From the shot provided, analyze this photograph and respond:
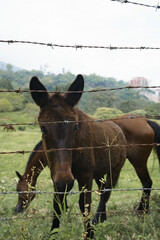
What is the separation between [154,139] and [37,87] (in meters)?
3.56

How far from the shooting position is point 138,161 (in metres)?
5.12

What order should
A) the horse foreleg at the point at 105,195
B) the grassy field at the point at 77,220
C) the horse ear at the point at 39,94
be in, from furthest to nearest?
the horse foreleg at the point at 105,195 → the horse ear at the point at 39,94 → the grassy field at the point at 77,220

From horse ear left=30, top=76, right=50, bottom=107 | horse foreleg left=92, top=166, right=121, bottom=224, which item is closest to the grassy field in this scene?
horse foreleg left=92, top=166, right=121, bottom=224

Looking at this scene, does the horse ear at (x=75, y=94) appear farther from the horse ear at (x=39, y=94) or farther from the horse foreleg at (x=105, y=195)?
the horse foreleg at (x=105, y=195)

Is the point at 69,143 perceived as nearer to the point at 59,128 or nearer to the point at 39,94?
the point at 59,128

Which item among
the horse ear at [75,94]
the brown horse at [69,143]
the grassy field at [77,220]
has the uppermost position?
the horse ear at [75,94]

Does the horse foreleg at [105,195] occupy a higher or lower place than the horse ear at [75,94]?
lower

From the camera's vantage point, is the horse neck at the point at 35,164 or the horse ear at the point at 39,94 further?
the horse neck at the point at 35,164

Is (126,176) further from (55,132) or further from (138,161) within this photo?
(55,132)

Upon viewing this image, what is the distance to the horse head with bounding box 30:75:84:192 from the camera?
2.34 m

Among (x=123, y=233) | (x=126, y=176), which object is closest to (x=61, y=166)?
(x=123, y=233)

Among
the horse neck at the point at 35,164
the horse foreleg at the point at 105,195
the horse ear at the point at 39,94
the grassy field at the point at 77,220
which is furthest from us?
the horse neck at the point at 35,164

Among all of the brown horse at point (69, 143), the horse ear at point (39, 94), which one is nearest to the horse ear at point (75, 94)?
the brown horse at point (69, 143)

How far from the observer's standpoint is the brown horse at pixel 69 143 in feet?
7.91
